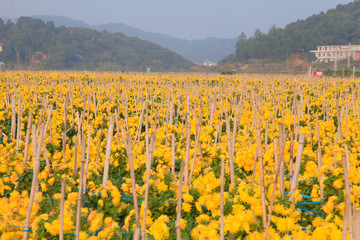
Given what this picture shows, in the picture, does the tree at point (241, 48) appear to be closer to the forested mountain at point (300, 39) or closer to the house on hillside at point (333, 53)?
the forested mountain at point (300, 39)

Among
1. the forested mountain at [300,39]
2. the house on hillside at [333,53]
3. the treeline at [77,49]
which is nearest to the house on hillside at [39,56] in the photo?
the treeline at [77,49]

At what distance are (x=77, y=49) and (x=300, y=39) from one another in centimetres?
5945

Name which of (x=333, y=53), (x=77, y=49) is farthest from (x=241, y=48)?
(x=77, y=49)

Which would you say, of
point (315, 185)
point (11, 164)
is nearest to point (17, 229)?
point (11, 164)

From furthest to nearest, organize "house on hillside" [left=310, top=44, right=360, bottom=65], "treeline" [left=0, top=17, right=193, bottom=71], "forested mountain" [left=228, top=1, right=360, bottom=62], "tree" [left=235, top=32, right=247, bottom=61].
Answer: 1. "tree" [left=235, top=32, right=247, bottom=61]
2. "forested mountain" [left=228, top=1, right=360, bottom=62]
3. "treeline" [left=0, top=17, right=193, bottom=71]
4. "house on hillside" [left=310, top=44, right=360, bottom=65]

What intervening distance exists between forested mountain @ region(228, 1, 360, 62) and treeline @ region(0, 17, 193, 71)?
22.8 meters

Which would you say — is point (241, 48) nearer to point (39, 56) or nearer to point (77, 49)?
point (77, 49)

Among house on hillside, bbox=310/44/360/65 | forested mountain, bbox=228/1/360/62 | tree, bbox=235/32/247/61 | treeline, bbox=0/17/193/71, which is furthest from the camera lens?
tree, bbox=235/32/247/61

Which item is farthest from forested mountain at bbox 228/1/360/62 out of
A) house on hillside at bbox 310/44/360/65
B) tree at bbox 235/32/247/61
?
house on hillside at bbox 310/44/360/65

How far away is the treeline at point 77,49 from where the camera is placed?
80188mm

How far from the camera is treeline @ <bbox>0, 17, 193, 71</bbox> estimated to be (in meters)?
80.2

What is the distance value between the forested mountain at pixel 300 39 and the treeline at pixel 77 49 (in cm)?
2279

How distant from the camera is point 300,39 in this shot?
8488 cm

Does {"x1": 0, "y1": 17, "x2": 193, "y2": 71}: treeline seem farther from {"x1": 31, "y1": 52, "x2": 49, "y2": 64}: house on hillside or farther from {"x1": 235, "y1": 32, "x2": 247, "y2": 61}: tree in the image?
{"x1": 235, "y1": 32, "x2": 247, "y2": 61}: tree
